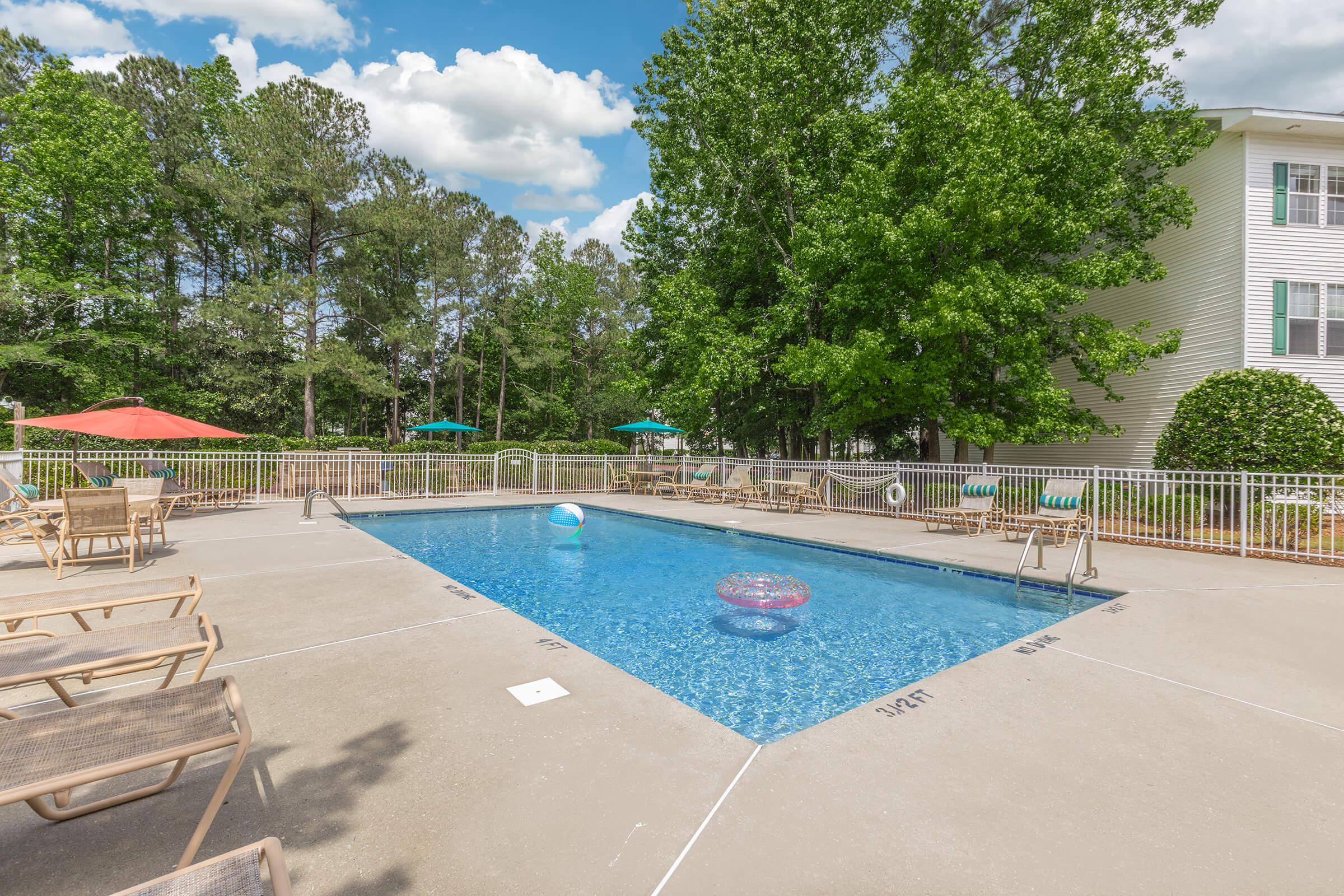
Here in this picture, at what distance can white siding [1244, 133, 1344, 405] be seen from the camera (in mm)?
13086

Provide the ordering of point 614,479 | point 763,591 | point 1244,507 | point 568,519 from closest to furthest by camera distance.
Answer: point 763,591
point 1244,507
point 568,519
point 614,479

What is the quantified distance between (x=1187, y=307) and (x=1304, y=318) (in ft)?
6.99

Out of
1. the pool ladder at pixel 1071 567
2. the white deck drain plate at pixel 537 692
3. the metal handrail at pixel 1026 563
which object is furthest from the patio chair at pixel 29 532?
the pool ladder at pixel 1071 567

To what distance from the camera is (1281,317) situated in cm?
1312

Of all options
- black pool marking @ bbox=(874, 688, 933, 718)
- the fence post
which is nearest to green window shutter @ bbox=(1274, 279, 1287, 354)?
the fence post

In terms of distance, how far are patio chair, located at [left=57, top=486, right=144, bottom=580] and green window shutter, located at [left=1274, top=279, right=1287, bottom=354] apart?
71.5 ft

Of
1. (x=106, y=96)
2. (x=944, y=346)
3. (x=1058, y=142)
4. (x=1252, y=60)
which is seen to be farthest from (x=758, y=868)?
(x=106, y=96)

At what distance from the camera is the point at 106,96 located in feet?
76.4

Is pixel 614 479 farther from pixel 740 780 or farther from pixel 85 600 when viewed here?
pixel 740 780

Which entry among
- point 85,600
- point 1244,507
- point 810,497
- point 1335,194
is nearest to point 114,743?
point 85,600

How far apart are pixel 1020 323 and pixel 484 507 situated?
47.5 ft

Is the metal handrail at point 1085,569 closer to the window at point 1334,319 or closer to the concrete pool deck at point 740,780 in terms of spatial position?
the concrete pool deck at point 740,780

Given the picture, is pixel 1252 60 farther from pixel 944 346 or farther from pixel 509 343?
pixel 509 343

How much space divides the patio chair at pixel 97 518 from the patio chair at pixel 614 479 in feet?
42.5
